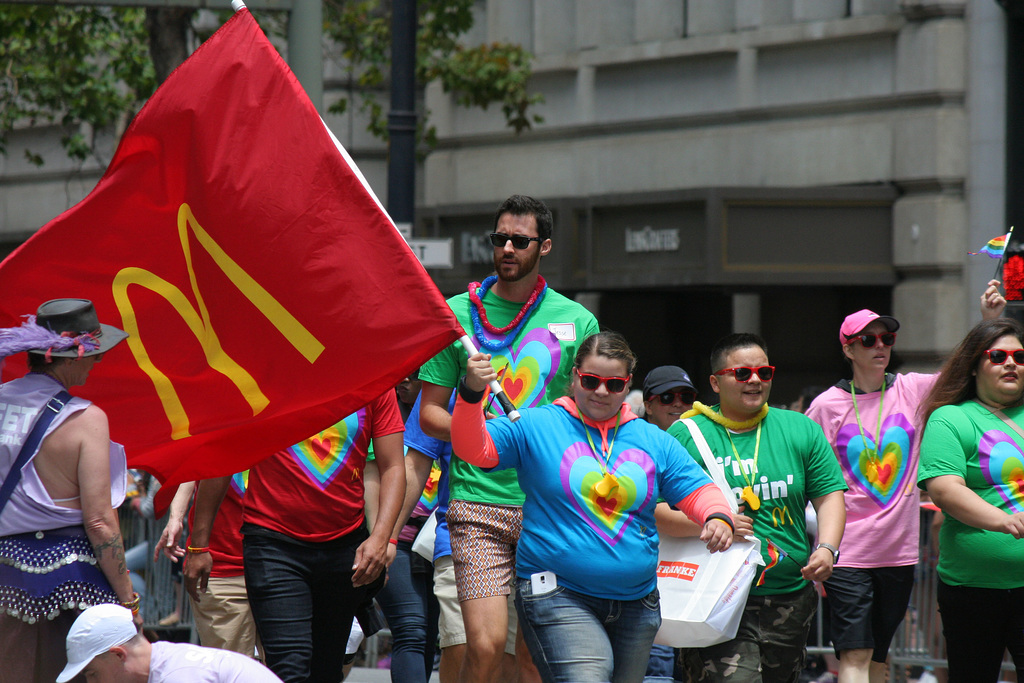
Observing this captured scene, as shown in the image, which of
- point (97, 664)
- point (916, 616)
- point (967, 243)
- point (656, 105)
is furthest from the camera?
point (656, 105)

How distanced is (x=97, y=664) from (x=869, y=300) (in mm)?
12018

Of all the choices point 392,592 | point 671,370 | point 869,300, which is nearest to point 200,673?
point 392,592

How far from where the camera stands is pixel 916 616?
9.77 m

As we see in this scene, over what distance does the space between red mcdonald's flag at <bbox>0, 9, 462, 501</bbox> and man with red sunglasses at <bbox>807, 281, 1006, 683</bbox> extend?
10.3 feet

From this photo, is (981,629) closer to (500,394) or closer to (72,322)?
(500,394)

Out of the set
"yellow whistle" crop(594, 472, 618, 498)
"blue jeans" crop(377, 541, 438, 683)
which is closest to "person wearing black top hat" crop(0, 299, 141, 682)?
"yellow whistle" crop(594, 472, 618, 498)

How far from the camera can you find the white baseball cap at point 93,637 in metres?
4.86

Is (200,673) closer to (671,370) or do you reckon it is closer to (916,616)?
(671,370)

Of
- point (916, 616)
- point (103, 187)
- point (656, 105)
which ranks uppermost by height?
point (656, 105)

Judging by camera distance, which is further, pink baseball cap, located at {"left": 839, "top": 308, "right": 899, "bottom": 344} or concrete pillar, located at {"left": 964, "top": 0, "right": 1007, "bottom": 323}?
concrete pillar, located at {"left": 964, "top": 0, "right": 1007, "bottom": 323}

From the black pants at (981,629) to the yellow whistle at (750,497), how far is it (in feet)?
2.91

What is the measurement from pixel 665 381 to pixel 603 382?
7.35 feet

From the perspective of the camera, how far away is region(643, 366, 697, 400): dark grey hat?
8.02 m

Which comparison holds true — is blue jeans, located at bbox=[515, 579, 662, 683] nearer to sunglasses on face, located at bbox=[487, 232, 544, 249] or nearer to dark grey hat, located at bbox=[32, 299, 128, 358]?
sunglasses on face, located at bbox=[487, 232, 544, 249]
